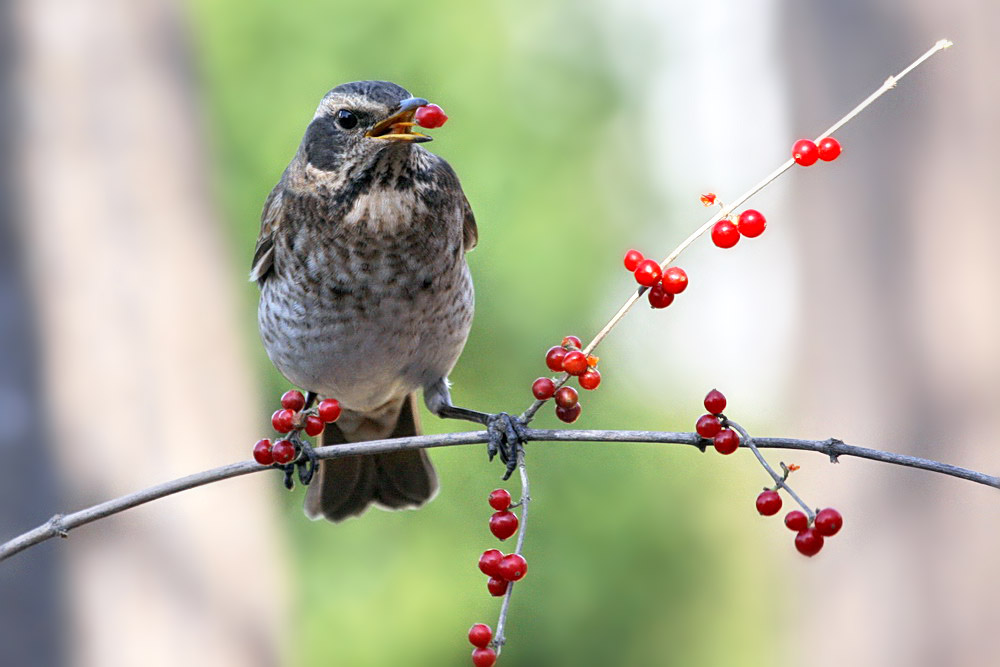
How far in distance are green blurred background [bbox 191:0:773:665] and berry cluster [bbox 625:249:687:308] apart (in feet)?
21.7

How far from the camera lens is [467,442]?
1912 mm

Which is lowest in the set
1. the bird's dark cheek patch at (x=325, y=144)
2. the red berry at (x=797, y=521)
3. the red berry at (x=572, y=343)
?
the red berry at (x=797, y=521)

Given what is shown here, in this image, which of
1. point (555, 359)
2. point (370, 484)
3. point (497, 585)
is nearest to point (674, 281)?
point (555, 359)

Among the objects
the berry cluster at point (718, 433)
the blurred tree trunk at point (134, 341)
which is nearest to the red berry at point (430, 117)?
the berry cluster at point (718, 433)

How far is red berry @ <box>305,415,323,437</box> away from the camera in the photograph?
7.32 feet

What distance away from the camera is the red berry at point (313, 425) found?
223 cm

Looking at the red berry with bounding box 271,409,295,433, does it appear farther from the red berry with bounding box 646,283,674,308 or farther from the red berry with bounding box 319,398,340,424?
the red berry with bounding box 646,283,674,308

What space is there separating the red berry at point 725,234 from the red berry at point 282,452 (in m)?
0.82

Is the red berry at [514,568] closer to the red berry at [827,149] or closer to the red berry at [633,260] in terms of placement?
the red berry at [633,260]

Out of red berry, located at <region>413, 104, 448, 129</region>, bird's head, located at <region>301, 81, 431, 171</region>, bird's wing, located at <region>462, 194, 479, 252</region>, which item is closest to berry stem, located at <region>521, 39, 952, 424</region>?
red berry, located at <region>413, 104, 448, 129</region>

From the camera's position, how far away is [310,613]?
10258mm

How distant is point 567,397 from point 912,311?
3877 millimetres

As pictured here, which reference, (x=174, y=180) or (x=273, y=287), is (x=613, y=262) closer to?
(x=174, y=180)

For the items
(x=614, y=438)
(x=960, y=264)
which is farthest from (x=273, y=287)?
(x=960, y=264)
